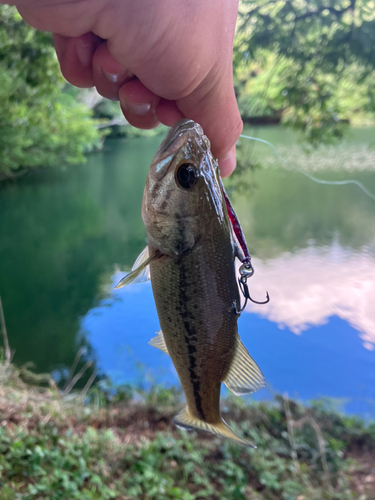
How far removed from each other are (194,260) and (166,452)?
2.11m

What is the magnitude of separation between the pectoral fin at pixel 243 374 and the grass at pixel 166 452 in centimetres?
165

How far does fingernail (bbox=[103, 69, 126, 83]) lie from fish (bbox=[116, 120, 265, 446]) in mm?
431

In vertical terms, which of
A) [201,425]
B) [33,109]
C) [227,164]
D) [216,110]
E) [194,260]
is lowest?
[201,425]

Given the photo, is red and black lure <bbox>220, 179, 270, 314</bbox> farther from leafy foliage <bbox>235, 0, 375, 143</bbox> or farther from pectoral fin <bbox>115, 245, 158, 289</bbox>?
leafy foliage <bbox>235, 0, 375, 143</bbox>

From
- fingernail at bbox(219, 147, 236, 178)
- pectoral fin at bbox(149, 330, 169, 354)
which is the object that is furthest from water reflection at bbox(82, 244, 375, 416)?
pectoral fin at bbox(149, 330, 169, 354)

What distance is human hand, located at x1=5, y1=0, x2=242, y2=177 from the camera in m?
0.73

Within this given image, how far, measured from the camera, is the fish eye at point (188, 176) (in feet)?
2.54

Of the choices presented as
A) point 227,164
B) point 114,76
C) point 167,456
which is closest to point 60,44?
point 114,76

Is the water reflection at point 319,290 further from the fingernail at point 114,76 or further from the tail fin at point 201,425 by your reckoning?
the fingernail at point 114,76

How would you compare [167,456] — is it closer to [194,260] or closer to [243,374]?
[243,374]

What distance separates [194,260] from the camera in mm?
781

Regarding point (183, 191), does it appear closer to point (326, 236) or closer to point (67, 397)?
point (67, 397)

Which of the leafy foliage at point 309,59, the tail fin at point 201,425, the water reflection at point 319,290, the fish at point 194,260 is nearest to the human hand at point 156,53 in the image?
the fish at point 194,260

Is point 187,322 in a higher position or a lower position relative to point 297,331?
higher
